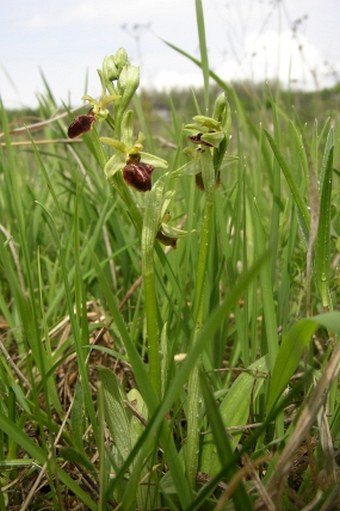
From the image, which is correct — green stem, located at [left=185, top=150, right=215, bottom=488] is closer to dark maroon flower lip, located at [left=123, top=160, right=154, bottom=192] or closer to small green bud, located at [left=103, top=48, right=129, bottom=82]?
dark maroon flower lip, located at [left=123, top=160, right=154, bottom=192]

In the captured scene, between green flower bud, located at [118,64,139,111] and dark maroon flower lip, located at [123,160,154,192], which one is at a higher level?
green flower bud, located at [118,64,139,111]

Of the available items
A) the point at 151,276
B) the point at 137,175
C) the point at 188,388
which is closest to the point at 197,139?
the point at 137,175

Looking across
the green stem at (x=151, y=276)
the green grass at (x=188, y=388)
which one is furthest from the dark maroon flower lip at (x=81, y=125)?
the green stem at (x=151, y=276)

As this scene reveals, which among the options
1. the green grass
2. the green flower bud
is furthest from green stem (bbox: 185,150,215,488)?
the green flower bud

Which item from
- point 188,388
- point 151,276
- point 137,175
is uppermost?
point 137,175

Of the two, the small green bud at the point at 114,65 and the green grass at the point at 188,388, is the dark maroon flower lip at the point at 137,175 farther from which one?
the small green bud at the point at 114,65

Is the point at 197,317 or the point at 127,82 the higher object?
the point at 127,82

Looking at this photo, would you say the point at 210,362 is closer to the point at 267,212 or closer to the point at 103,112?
the point at 103,112

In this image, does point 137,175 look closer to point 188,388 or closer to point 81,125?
point 81,125
